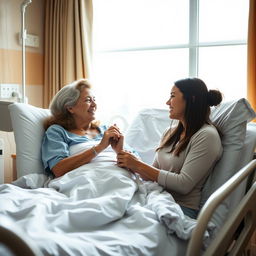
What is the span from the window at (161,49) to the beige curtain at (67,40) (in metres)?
0.16

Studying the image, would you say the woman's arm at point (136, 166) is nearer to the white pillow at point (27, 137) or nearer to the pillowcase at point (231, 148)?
the pillowcase at point (231, 148)

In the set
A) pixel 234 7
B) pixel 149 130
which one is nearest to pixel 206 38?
pixel 234 7

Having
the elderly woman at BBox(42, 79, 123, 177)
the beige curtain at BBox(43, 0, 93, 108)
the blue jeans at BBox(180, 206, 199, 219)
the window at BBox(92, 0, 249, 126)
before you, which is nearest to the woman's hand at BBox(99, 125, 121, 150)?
the elderly woman at BBox(42, 79, 123, 177)

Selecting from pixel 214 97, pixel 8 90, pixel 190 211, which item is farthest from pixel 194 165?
pixel 8 90

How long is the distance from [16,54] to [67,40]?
16.8 inches

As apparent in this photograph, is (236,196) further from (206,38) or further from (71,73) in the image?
(71,73)

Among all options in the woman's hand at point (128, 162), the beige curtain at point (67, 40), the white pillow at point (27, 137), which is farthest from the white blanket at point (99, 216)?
the beige curtain at point (67, 40)

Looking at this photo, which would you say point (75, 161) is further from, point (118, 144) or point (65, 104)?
point (65, 104)

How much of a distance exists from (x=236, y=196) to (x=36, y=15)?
231 centimetres

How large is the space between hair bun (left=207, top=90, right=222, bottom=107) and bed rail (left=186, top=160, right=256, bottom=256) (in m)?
0.41

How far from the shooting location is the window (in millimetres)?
2566

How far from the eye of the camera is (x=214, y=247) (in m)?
1.02

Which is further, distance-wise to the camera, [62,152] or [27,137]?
[27,137]

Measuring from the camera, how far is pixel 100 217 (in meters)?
1.19
